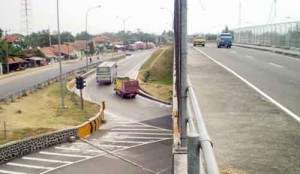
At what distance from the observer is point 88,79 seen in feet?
188

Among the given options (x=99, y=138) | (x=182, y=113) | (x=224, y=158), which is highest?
(x=182, y=113)

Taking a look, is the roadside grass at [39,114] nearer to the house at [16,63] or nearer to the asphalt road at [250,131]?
the asphalt road at [250,131]

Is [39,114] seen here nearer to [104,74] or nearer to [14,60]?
[104,74]

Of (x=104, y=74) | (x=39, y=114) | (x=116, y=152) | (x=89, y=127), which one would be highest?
(x=104, y=74)

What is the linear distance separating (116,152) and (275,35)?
3184 cm

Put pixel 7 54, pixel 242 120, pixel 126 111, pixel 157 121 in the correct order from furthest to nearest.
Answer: pixel 7 54, pixel 126 111, pixel 157 121, pixel 242 120

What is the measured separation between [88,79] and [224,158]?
5307 cm

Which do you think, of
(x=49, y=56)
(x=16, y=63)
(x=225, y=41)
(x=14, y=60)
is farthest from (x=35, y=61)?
(x=225, y=41)

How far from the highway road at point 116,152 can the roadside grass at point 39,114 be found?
8.01ft

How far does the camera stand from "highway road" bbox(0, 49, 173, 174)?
18219 millimetres

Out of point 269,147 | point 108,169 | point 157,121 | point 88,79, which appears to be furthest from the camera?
point 88,79

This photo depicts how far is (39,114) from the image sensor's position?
32.5m

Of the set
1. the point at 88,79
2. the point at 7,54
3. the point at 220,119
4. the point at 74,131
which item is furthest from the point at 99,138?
the point at 7,54

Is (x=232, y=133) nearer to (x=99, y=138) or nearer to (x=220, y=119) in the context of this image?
(x=220, y=119)
